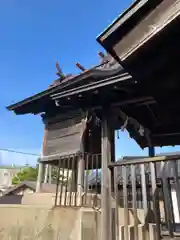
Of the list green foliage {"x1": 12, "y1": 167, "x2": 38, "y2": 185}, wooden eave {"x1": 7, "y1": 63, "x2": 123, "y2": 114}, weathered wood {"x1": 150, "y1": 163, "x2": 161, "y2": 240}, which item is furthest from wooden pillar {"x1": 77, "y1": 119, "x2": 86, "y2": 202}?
green foliage {"x1": 12, "y1": 167, "x2": 38, "y2": 185}

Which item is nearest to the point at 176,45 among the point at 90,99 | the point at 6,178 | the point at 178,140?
the point at 90,99

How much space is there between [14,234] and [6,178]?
40.4 m

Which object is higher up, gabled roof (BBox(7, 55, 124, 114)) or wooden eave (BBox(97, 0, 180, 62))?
gabled roof (BBox(7, 55, 124, 114))

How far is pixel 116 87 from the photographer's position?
3.25 m

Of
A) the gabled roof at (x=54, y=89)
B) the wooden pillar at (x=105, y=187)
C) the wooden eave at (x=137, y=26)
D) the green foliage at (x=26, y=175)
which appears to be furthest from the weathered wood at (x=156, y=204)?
the green foliage at (x=26, y=175)

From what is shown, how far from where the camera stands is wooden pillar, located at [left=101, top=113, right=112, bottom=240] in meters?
3.17

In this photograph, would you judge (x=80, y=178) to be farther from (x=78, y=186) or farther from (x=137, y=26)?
(x=137, y=26)

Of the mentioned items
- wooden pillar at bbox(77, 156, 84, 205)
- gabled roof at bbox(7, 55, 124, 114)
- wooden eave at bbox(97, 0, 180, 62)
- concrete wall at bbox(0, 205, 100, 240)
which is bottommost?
concrete wall at bbox(0, 205, 100, 240)

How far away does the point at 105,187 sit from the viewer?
3.35 metres

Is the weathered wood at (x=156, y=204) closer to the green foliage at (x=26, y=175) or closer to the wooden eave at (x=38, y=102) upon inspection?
the wooden eave at (x=38, y=102)

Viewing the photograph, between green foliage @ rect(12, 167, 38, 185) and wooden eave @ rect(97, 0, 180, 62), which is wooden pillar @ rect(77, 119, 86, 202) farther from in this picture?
green foliage @ rect(12, 167, 38, 185)

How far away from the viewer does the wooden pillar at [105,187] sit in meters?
3.17

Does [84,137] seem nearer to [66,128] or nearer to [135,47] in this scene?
[66,128]

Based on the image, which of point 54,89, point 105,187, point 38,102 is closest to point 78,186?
point 105,187
